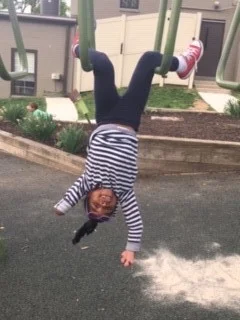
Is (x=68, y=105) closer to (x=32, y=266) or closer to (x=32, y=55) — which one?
(x=32, y=55)

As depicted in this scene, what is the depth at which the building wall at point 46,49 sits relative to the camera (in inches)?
595

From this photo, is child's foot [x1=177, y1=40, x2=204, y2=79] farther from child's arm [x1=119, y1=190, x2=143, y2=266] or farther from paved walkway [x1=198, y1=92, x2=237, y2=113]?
paved walkway [x1=198, y1=92, x2=237, y2=113]

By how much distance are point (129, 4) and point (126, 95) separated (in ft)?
46.1

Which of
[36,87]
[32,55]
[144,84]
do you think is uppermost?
[144,84]

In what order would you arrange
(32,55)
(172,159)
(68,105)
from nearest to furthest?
(172,159) → (68,105) → (32,55)

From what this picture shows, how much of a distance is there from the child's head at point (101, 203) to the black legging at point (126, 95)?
38 cm

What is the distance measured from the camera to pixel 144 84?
2.59m

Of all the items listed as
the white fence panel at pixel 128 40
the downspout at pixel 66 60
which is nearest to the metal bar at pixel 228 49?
the white fence panel at pixel 128 40

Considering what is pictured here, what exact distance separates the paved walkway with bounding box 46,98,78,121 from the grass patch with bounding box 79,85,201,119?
1.34 ft

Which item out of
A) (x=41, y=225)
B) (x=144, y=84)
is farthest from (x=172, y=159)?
(x=144, y=84)

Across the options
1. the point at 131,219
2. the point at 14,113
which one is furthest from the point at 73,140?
the point at 131,219

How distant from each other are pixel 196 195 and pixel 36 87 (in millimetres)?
9572

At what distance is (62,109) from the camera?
41.8 ft

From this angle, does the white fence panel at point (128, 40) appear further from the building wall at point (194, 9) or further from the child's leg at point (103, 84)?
the child's leg at point (103, 84)
